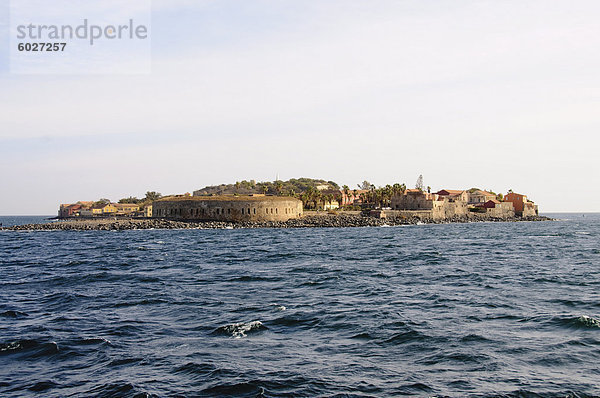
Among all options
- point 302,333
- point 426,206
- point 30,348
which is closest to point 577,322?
point 302,333

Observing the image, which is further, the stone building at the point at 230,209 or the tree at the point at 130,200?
the tree at the point at 130,200

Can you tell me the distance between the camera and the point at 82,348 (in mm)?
14188

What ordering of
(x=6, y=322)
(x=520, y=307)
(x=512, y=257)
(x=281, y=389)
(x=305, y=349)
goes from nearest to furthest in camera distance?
(x=281, y=389) → (x=305, y=349) → (x=6, y=322) → (x=520, y=307) → (x=512, y=257)

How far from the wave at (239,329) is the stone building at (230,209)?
280 feet

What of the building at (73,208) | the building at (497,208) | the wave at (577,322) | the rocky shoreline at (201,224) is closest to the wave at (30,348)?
the wave at (577,322)

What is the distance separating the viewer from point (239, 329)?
52.1 ft

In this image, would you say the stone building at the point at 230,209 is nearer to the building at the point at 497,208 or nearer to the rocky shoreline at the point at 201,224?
the rocky shoreline at the point at 201,224

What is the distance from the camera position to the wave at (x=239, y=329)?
15.4m

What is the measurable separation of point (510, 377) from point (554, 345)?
341 cm

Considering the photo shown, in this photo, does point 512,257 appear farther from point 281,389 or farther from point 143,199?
point 143,199

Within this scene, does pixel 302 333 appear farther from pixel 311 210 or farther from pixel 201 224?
pixel 311 210

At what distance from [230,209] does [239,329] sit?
8625 cm

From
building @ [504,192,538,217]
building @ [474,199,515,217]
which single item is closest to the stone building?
building @ [474,199,515,217]

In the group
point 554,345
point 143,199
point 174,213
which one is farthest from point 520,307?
point 143,199
